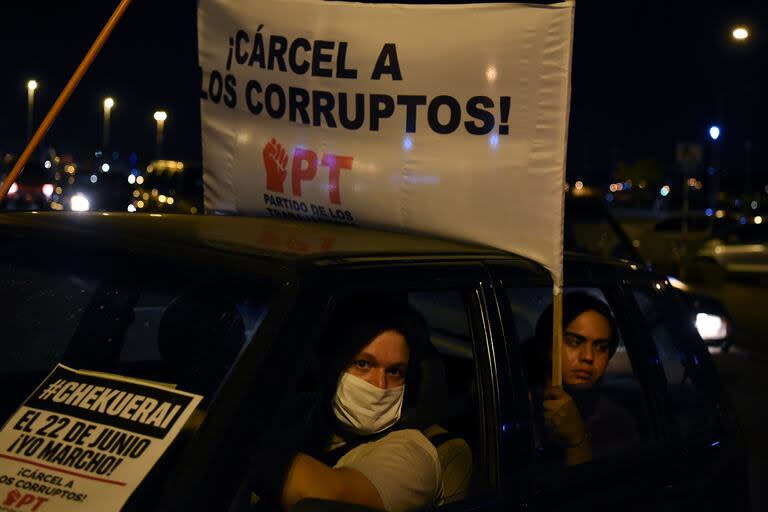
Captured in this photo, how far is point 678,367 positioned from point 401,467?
1275mm

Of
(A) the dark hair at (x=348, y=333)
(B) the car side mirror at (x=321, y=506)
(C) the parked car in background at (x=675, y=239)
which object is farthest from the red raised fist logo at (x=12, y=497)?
(C) the parked car in background at (x=675, y=239)

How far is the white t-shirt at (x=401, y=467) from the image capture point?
2.68 metres

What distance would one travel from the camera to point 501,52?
343cm

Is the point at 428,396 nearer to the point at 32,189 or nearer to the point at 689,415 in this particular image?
the point at 689,415

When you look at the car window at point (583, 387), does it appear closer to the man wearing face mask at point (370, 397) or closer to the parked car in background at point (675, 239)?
the man wearing face mask at point (370, 397)

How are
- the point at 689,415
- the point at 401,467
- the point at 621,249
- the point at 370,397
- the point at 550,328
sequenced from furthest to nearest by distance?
the point at 621,249
the point at 550,328
the point at 689,415
the point at 370,397
the point at 401,467

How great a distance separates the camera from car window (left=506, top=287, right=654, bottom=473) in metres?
3.23

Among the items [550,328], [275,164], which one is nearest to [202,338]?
[275,164]

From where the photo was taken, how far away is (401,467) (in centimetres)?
276

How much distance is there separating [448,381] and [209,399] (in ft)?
4.20

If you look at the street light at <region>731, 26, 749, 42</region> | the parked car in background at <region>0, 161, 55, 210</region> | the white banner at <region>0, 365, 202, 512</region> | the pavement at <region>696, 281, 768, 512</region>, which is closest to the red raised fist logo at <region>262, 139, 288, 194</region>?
the white banner at <region>0, 365, 202, 512</region>

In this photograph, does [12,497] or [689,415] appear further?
[689,415]

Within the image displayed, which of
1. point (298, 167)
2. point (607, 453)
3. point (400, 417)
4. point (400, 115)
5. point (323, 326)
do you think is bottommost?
point (607, 453)

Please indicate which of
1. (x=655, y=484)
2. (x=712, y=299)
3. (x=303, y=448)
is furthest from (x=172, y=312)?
(x=712, y=299)
